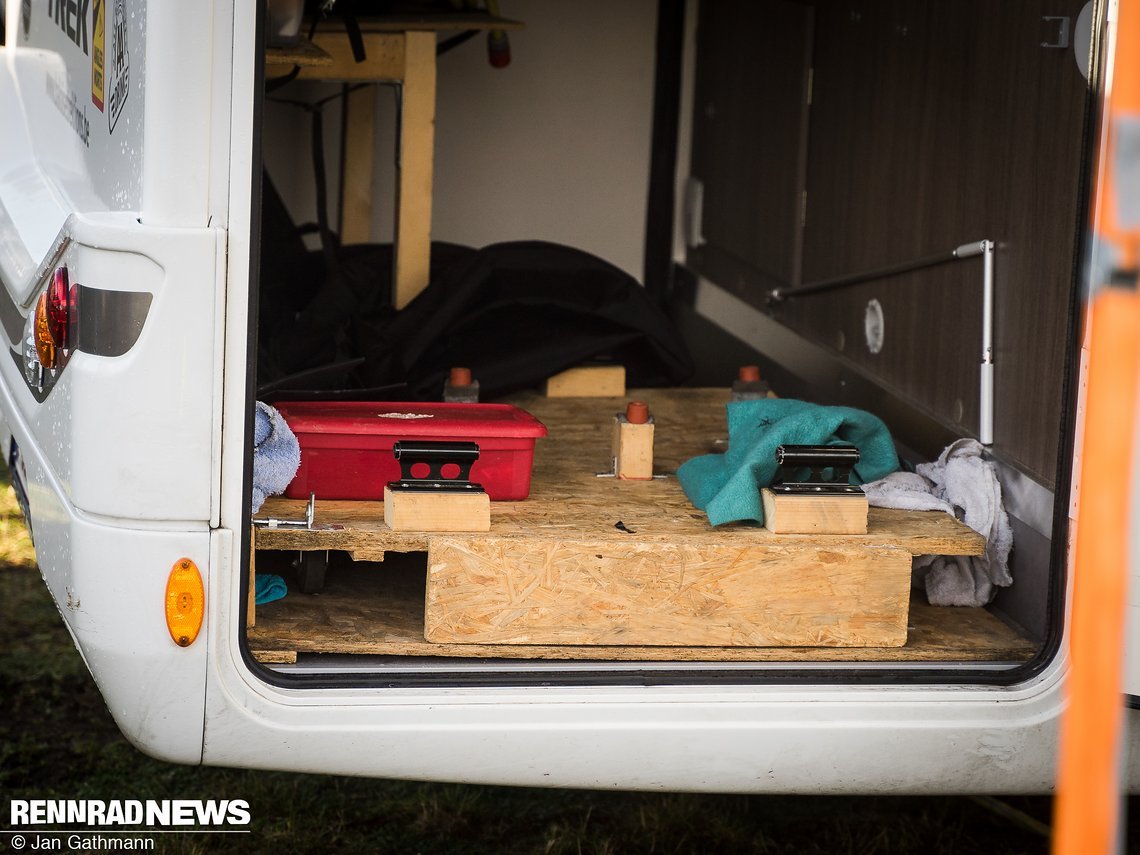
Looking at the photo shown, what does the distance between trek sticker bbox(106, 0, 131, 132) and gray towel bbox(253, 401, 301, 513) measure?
57 cm

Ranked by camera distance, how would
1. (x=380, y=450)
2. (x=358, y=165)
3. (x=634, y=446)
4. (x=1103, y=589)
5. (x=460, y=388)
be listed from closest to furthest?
(x=1103, y=589) → (x=380, y=450) → (x=634, y=446) → (x=460, y=388) → (x=358, y=165)

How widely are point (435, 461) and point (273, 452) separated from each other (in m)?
0.31

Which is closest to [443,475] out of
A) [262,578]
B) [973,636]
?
[262,578]

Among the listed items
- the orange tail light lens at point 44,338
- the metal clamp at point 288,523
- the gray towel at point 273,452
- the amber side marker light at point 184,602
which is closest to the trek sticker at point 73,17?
the orange tail light lens at point 44,338

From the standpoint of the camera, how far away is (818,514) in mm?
2434

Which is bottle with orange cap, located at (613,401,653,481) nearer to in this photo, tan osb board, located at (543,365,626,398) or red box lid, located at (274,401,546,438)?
red box lid, located at (274,401,546,438)

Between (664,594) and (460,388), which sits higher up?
(460,388)

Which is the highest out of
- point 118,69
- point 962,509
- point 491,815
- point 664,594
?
point 118,69

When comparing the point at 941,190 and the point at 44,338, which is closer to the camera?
the point at 44,338

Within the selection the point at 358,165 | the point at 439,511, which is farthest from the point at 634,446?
the point at 358,165

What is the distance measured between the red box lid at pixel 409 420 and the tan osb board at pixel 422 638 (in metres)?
0.33

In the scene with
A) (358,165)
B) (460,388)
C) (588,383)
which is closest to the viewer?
(460,388)

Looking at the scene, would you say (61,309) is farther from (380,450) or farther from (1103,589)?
(1103,589)

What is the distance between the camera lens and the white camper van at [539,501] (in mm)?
2037
